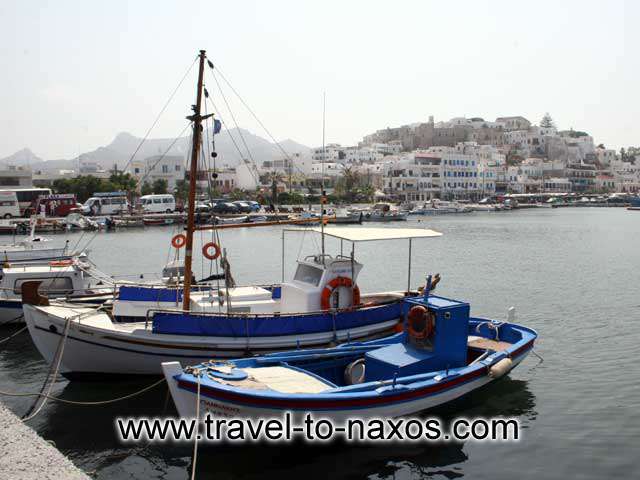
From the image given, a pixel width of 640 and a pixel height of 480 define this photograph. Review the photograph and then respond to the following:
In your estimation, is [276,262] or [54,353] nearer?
[54,353]

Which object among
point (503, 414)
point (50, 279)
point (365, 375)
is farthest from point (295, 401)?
point (50, 279)

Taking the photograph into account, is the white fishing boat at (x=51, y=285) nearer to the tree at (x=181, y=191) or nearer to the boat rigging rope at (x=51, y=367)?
the boat rigging rope at (x=51, y=367)

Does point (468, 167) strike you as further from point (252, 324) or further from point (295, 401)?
point (295, 401)

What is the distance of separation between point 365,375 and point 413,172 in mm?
118609

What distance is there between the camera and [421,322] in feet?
42.3

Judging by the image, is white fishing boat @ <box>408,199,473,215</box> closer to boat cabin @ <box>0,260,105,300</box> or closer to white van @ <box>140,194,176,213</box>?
white van @ <box>140,194,176,213</box>

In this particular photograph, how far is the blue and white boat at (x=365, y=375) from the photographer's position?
423 inches

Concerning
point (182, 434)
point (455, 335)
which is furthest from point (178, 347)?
point (455, 335)

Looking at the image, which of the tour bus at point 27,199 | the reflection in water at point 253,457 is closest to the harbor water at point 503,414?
the reflection in water at point 253,457

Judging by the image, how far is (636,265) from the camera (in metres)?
39.7

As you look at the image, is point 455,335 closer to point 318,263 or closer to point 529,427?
point 529,427

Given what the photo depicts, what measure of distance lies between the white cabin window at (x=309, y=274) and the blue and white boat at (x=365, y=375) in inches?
98.0

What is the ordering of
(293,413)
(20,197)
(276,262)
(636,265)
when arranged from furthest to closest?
(20,197), (276,262), (636,265), (293,413)

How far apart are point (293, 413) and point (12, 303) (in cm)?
1424
